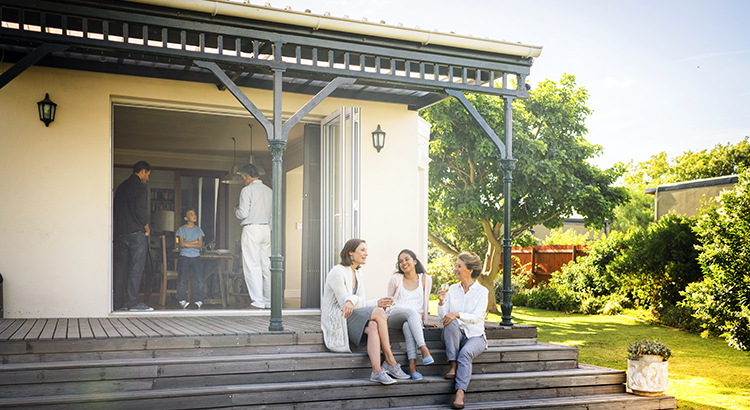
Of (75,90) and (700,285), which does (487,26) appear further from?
(75,90)

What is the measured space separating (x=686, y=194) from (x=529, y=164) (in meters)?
4.67

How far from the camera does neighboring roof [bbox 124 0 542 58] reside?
5.17 metres

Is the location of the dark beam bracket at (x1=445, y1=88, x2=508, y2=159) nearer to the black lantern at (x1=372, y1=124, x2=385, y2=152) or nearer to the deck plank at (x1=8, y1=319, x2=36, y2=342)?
the black lantern at (x1=372, y1=124, x2=385, y2=152)

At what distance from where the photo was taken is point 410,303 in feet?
17.5

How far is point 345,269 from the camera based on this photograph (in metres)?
4.99

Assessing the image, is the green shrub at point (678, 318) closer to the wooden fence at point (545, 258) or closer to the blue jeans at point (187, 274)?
the wooden fence at point (545, 258)

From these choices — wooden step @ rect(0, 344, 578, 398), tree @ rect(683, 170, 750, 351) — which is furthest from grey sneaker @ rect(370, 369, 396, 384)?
tree @ rect(683, 170, 750, 351)

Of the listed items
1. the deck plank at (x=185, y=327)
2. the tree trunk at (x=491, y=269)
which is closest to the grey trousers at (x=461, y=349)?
the deck plank at (x=185, y=327)

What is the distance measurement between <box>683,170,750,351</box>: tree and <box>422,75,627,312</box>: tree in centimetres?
388

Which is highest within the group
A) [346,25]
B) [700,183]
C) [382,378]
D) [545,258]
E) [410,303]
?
[346,25]

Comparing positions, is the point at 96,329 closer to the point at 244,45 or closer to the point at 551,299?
the point at 244,45

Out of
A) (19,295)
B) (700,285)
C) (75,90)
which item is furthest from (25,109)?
(700,285)

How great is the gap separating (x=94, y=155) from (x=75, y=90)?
687mm

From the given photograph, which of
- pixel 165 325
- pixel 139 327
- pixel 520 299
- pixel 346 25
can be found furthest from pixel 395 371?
pixel 520 299
